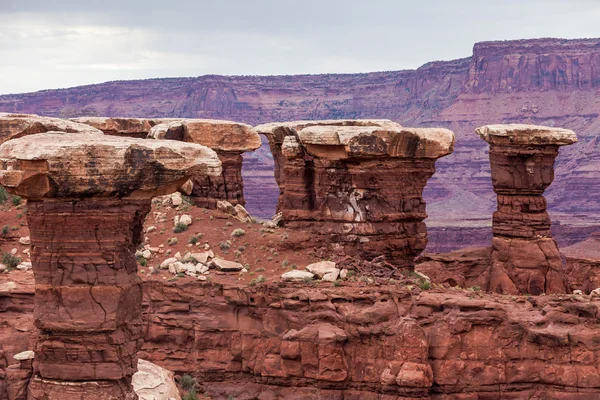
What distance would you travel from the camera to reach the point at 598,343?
3114 centimetres

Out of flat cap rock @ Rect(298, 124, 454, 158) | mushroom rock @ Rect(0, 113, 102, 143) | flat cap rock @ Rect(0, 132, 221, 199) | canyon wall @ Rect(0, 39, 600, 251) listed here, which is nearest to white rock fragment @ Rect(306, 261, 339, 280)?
flat cap rock @ Rect(298, 124, 454, 158)

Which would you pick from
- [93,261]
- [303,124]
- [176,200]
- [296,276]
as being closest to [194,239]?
[176,200]

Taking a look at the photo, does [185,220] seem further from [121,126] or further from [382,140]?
[121,126]

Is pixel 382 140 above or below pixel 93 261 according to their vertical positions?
above

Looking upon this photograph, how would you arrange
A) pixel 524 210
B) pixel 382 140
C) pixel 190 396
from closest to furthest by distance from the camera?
pixel 190 396 → pixel 382 140 → pixel 524 210

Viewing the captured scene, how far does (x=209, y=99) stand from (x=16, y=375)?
364 feet

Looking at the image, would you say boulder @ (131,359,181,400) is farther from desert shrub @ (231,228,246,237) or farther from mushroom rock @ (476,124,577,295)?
mushroom rock @ (476,124,577,295)

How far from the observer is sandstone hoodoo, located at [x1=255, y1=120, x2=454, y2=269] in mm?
35188

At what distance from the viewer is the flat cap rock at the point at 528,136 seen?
139 ft

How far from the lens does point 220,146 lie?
43.0 meters

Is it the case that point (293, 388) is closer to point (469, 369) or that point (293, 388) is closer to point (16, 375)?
point (469, 369)

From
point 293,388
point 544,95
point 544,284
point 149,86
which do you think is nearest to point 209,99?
point 149,86

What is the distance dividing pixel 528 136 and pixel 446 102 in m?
94.2

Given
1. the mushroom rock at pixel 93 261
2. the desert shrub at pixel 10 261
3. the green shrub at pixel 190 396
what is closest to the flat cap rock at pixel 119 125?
the desert shrub at pixel 10 261
